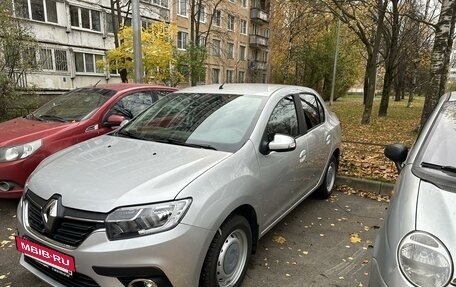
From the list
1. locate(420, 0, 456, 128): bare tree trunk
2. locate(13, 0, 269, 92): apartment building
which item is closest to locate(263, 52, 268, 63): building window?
locate(13, 0, 269, 92): apartment building

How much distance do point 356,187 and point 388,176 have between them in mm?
588

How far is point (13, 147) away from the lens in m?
4.04

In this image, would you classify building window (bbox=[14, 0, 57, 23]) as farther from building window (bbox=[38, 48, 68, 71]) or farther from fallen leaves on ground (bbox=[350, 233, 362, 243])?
fallen leaves on ground (bbox=[350, 233, 362, 243])

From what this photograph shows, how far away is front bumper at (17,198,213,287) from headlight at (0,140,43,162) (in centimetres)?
228

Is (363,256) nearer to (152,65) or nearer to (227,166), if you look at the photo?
(227,166)

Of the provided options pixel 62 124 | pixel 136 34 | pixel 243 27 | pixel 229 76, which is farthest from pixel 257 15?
pixel 62 124

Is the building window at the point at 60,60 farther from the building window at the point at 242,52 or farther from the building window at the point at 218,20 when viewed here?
the building window at the point at 242,52

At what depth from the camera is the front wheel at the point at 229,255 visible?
238 cm

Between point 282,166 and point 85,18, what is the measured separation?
2421cm

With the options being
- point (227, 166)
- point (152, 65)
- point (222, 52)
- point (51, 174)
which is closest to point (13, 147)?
point (51, 174)

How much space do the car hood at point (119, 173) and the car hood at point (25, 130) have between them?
136cm

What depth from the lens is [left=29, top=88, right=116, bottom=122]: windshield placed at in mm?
4895

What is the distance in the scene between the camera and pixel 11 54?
8.54 m

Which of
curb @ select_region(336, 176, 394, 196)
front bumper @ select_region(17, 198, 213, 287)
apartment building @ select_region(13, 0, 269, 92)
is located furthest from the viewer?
apartment building @ select_region(13, 0, 269, 92)
